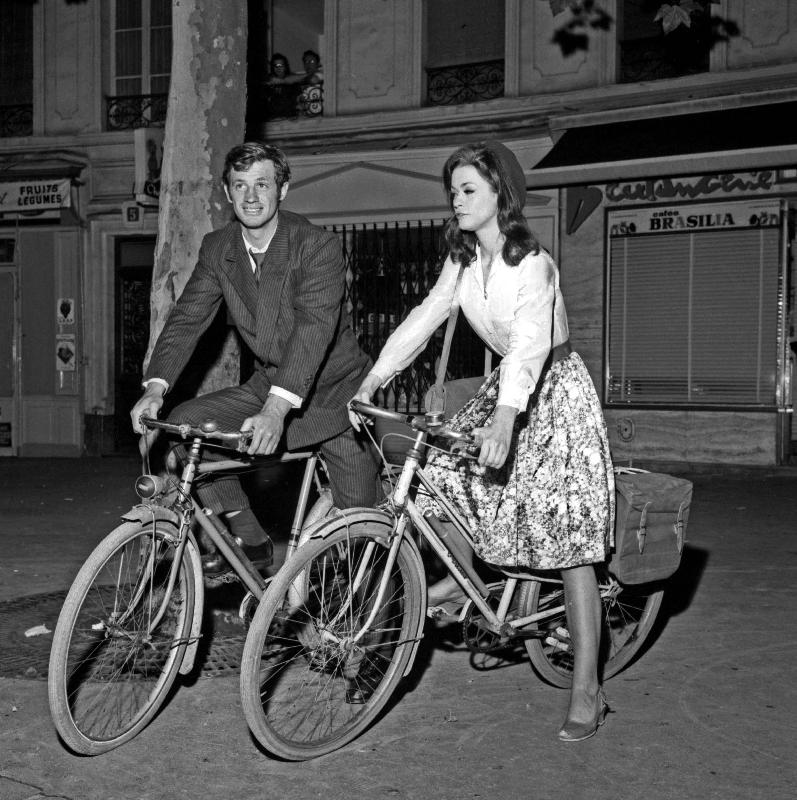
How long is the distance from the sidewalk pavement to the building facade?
25.3 feet

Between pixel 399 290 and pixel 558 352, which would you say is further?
pixel 399 290

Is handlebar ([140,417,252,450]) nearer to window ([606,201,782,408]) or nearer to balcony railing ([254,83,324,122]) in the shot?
window ([606,201,782,408])

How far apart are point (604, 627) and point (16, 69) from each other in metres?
15.4

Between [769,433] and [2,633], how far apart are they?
384 inches

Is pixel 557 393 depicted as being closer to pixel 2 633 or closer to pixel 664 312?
pixel 2 633

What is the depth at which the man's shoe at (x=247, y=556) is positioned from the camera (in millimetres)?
3676

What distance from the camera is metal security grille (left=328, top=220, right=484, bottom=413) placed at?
46.1 feet

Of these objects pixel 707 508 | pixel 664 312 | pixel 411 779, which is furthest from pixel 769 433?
pixel 411 779

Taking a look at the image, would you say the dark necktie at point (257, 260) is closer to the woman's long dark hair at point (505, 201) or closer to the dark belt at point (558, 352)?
the woman's long dark hair at point (505, 201)

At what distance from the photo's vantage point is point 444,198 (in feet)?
45.8

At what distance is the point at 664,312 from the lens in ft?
43.7

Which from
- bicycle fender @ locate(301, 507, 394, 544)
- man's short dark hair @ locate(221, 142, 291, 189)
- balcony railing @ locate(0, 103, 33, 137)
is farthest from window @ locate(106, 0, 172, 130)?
bicycle fender @ locate(301, 507, 394, 544)

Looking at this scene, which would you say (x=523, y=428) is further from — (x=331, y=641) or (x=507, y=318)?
(x=331, y=641)

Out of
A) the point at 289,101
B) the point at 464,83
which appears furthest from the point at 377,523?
the point at 289,101
